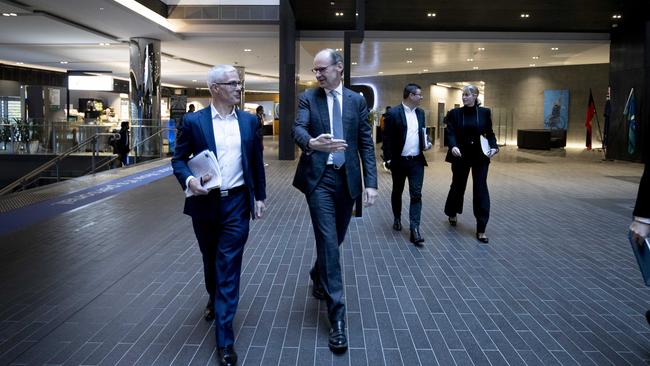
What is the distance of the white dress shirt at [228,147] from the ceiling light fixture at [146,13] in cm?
1272

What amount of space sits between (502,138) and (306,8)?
797 inches

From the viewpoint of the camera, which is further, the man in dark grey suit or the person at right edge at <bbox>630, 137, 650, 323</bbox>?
the man in dark grey suit

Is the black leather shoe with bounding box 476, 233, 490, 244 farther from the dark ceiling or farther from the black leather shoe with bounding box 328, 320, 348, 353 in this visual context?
the dark ceiling

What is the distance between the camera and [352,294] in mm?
4641

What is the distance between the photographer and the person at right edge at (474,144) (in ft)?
21.6

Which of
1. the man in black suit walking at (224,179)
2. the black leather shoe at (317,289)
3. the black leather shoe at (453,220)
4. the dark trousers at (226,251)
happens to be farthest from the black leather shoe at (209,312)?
the black leather shoe at (453,220)

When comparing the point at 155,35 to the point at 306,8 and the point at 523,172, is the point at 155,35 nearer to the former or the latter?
the point at 306,8

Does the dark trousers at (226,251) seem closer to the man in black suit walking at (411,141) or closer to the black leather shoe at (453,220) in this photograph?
the man in black suit walking at (411,141)

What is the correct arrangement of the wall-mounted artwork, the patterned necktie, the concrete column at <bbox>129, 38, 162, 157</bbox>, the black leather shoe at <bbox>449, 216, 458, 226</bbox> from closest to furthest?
the patterned necktie < the black leather shoe at <bbox>449, 216, 458, 226</bbox> < the concrete column at <bbox>129, 38, 162, 157</bbox> < the wall-mounted artwork

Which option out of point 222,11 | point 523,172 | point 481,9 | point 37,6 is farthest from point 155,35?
point 523,172

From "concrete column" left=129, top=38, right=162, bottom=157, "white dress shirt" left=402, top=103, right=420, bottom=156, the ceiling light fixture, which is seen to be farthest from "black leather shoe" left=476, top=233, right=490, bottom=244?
"concrete column" left=129, top=38, right=162, bottom=157

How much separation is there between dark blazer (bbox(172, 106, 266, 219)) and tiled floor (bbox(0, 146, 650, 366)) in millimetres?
857

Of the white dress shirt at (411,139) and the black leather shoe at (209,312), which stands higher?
the white dress shirt at (411,139)

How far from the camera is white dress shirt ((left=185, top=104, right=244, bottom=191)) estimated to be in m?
3.49
